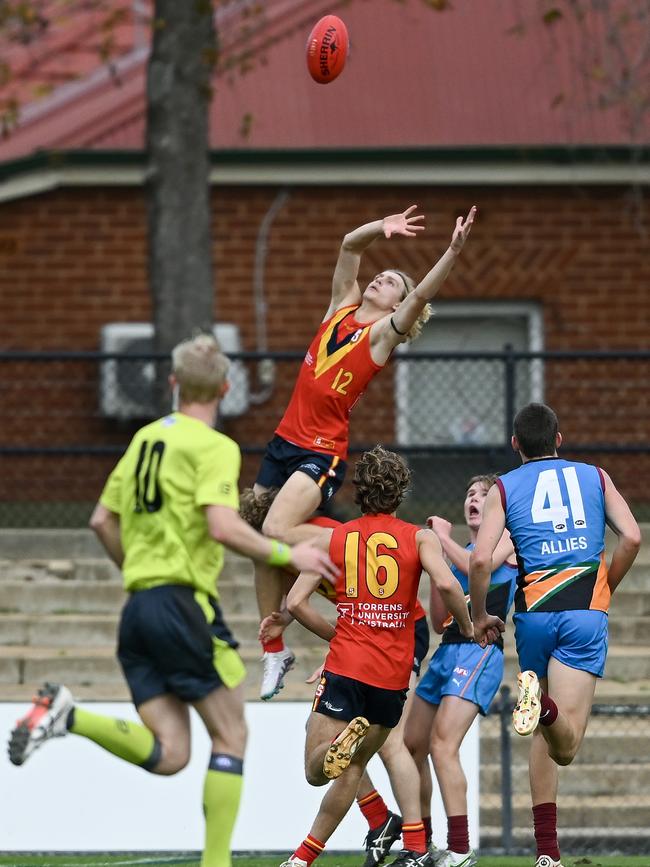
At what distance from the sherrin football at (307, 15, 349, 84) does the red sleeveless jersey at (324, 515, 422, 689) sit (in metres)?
2.82

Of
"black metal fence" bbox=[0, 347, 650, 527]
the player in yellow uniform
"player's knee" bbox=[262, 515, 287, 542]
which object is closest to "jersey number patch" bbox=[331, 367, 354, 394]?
"player's knee" bbox=[262, 515, 287, 542]

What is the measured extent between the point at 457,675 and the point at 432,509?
5.68m

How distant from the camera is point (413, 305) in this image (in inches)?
335

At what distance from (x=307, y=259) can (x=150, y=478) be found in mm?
8680

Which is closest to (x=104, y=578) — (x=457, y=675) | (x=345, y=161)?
(x=345, y=161)

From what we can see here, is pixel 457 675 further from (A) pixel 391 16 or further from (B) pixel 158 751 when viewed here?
(A) pixel 391 16

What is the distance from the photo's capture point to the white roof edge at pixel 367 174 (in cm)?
1493

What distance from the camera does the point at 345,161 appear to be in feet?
48.9

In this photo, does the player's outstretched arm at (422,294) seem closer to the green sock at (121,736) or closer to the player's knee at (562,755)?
the player's knee at (562,755)

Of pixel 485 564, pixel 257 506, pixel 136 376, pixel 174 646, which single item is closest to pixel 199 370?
pixel 174 646

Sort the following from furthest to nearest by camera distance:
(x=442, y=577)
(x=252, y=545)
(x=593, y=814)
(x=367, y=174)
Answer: (x=367, y=174) → (x=593, y=814) → (x=442, y=577) → (x=252, y=545)

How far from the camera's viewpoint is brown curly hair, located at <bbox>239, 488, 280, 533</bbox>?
9117 millimetres

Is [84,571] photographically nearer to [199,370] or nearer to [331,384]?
[331,384]

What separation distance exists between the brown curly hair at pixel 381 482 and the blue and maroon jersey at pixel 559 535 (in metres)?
0.48
